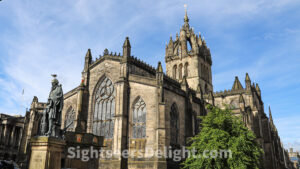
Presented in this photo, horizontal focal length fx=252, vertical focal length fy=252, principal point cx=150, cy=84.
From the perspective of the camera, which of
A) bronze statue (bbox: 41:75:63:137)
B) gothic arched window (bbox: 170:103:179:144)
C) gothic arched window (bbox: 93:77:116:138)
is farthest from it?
gothic arched window (bbox: 93:77:116:138)

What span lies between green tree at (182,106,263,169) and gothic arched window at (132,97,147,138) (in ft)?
20.3

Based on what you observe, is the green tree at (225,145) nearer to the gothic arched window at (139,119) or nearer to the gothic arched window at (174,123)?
the gothic arched window at (174,123)

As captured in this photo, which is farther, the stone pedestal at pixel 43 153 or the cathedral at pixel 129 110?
the cathedral at pixel 129 110

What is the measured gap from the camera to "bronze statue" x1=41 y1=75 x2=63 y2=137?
9.62 m

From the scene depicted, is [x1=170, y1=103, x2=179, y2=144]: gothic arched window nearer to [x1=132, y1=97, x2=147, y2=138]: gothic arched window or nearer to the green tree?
[x1=132, y1=97, x2=147, y2=138]: gothic arched window

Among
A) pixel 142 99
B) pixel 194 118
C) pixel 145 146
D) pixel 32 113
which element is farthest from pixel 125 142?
pixel 32 113

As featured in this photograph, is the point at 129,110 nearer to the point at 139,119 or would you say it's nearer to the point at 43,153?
the point at 139,119

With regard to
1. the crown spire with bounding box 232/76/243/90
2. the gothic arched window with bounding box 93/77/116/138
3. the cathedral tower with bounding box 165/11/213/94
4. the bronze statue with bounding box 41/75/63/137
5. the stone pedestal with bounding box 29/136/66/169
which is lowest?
the stone pedestal with bounding box 29/136/66/169

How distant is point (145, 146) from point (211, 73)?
119ft

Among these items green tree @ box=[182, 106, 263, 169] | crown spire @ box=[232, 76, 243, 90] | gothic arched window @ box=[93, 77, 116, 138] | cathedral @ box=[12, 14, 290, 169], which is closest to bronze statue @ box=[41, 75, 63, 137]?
cathedral @ box=[12, 14, 290, 169]

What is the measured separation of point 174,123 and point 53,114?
2002cm

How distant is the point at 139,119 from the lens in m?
26.5

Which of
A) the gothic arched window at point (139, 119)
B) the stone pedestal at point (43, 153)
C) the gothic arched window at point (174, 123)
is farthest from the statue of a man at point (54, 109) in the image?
the gothic arched window at point (174, 123)

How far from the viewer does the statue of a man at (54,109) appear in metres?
9.63
